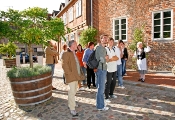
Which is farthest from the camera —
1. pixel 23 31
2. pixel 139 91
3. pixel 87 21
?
pixel 87 21

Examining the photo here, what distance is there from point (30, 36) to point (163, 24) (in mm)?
8613

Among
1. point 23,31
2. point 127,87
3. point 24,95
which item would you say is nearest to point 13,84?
point 24,95

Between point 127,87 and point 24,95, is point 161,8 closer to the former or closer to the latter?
point 127,87

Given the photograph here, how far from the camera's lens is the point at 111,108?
4.94 m

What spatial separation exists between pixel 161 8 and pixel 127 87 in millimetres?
6321

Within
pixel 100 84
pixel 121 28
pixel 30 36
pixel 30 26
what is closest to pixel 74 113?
pixel 100 84

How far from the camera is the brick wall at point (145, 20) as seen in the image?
1054 cm

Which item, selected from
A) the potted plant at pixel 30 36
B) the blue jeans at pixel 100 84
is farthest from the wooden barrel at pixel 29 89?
the blue jeans at pixel 100 84

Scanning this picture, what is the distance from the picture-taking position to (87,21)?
15570 mm

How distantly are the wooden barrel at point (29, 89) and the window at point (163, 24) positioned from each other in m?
8.42

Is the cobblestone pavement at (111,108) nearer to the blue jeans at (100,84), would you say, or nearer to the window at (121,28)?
the blue jeans at (100,84)

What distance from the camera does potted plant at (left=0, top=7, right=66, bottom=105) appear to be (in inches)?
A: 202

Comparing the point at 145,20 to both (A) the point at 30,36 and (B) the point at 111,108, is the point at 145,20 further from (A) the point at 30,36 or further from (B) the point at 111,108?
(A) the point at 30,36

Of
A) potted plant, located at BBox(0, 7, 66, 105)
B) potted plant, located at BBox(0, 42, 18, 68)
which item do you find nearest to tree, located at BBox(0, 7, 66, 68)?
potted plant, located at BBox(0, 7, 66, 105)
